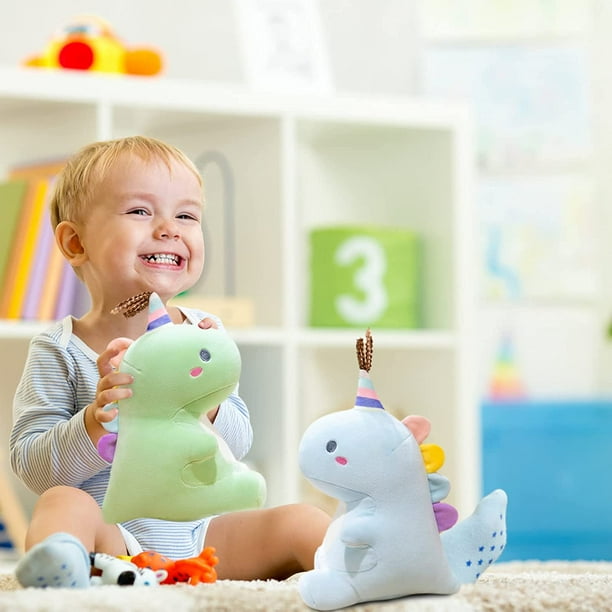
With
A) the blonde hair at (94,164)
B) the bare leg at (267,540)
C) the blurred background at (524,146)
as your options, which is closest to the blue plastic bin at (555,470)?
the blurred background at (524,146)

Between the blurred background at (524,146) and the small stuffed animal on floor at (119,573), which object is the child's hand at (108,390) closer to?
the small stuffed animal on floor at (119,573)

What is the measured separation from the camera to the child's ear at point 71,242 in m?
1.01

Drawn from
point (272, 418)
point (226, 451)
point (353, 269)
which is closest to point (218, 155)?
point (353, 269)

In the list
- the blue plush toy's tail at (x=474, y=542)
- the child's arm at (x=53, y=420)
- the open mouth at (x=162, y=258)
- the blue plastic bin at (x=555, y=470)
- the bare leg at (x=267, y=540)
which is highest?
the open mouth at (x=162, y=258)

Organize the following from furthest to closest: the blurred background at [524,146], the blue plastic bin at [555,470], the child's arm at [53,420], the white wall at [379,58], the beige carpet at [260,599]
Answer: the blurred background at [524,146] < the white wall at [379,58] < the blue plastic bin at [555,470] < the child's arm at [53,420] < the beige carpet at [260,599]

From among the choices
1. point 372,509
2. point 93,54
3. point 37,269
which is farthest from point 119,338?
point 93,54

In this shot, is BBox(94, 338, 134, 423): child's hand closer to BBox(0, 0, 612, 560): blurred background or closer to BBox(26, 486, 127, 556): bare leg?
BBox(26, 486, 127, 556): bare leg

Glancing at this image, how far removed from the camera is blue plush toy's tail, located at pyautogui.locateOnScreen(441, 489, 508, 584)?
32.9 inches

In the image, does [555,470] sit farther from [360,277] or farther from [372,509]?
[372,509]

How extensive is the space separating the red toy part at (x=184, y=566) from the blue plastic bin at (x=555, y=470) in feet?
5.36

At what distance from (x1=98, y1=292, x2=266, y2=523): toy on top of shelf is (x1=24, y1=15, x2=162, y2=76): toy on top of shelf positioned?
4.35ft

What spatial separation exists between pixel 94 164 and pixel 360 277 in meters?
1.20

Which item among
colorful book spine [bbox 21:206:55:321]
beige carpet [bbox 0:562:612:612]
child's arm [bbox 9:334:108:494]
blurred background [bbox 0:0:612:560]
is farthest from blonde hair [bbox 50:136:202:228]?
blurred background [bbox 0:0:612:560]

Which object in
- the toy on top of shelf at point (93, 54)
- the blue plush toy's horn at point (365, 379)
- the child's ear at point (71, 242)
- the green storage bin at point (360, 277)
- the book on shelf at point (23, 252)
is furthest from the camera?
the green storage bin at point (360, 277)
